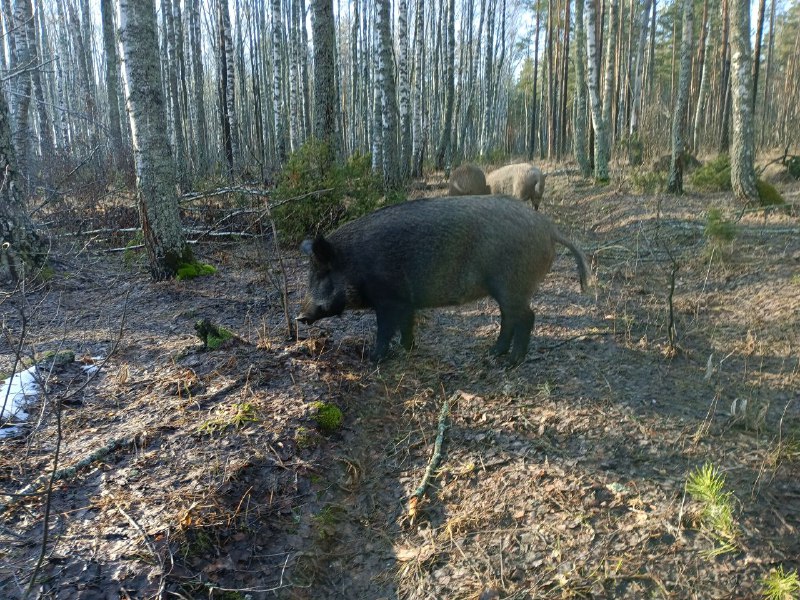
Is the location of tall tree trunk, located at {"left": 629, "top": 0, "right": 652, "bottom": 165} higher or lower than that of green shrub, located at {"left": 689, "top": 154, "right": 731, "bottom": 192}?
higher

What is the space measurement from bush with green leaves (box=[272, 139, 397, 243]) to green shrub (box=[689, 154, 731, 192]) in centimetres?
721

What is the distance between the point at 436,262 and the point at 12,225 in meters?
5.68

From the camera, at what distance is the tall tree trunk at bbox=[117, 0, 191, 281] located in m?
6.64

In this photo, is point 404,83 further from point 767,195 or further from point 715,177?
point 767,195

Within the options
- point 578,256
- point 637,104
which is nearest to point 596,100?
point 637,104

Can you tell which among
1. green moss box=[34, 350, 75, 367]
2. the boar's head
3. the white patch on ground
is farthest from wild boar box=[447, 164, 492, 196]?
the white patch on ground

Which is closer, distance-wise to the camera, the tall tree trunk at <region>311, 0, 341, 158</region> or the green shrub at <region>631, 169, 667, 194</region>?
the tall tree trunk at <region>311, 0, 341, 158</region>

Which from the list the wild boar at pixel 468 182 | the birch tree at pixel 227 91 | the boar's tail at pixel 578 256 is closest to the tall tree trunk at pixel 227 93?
the birch tree at pixel 227 91

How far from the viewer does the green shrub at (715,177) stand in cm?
1139

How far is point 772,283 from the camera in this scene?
5.83m

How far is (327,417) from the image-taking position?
3.87 meters

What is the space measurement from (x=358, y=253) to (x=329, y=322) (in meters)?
1.41

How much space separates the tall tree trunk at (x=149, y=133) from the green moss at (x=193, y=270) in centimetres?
17

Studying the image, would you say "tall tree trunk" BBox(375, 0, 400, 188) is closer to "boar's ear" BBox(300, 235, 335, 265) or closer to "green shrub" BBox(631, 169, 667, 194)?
"green shrub" BBox(631, 169, 667, 194)
